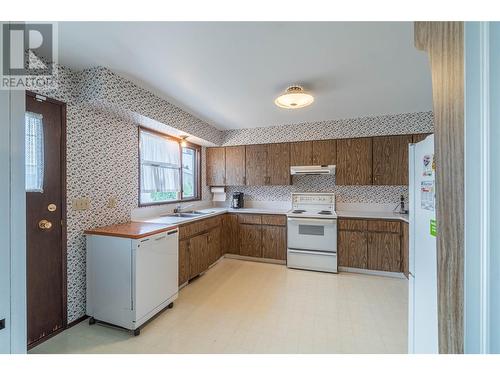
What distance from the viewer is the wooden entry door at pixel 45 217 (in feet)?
5.77

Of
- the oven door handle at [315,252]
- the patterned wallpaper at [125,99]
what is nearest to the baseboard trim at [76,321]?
the patterned wallpaper at [125,99]

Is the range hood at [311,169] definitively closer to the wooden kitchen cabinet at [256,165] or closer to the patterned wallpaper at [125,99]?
the wooden kitchen cabinet at [256,165]

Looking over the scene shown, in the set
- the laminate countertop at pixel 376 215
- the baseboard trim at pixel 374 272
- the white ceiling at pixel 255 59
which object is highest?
the white ceiling at pixel 255 59

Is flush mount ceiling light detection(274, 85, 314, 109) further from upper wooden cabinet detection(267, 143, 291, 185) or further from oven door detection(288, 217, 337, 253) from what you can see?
oven door detection(288, 217, 337, 253)

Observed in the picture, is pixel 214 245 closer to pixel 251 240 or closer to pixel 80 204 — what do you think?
pixel 251 240

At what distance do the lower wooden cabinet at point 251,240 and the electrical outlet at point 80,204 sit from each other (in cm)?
234

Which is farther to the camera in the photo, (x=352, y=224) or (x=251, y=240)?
(x=251, y=240)

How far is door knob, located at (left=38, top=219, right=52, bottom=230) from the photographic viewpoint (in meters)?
1.81

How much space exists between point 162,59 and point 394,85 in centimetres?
234

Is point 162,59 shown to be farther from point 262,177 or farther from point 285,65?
point 262,177

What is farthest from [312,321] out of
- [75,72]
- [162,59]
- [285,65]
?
[75,72]

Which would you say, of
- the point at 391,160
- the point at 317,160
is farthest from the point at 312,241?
the point at 391,160

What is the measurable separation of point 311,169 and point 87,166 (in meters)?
3.06

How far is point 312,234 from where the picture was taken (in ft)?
11.5
